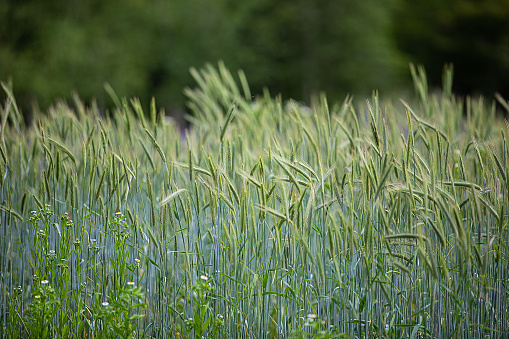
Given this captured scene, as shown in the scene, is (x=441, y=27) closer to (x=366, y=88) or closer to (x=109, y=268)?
(x=366, y=88)

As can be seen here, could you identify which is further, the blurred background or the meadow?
the blurred background

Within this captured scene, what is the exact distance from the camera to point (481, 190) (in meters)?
1.34

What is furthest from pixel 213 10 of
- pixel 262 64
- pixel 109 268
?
pixel 109 268

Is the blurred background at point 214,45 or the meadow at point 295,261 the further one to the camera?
the blurred background at point 214,45

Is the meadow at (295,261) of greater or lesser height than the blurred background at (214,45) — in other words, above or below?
below

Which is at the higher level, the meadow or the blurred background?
the blurred background

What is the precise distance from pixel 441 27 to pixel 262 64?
255 inches

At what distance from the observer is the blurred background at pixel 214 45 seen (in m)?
8.51

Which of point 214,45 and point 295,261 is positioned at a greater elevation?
point 214,45

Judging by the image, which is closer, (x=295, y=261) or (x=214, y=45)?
(x=295, y=261)

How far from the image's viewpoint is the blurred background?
27.9ft

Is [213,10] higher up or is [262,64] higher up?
[213,10]

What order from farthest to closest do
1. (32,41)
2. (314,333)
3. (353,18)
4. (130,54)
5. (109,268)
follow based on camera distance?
1. (353,18)
2. (130,54)
3. (32,41)
4. (109,268)
5. (314,333)

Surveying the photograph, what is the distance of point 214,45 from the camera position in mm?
10008
